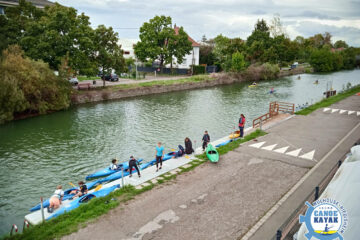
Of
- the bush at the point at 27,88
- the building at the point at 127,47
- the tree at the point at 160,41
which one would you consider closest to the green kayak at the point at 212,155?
the bush at the point at 27,88

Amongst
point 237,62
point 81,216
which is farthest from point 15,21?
point 237,62

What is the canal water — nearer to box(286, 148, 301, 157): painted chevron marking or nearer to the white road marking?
the white road marking

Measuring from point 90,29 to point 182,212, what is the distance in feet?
118

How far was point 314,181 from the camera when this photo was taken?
1432 cm

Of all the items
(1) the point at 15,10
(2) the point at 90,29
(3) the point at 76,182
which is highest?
(1) the point at 15,10

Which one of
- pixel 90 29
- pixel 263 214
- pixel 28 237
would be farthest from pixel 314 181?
pixel 90 29

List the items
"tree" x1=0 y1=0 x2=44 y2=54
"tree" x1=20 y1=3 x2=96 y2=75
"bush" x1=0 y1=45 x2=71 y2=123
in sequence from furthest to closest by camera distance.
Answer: "tree" x1=0 y1=0 x2=44 y2=54, "tree" x1=20 y1=3 x2=96 y2=75, "bush" x1=0 y1=45 x2=71 y2=123

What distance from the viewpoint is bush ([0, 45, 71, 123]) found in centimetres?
2831

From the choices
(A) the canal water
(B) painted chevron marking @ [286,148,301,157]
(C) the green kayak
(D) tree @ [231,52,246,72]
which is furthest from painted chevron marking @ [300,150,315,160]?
(D) tree @ [231,52,246,72]

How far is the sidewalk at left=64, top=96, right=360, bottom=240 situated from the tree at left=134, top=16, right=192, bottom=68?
147ft

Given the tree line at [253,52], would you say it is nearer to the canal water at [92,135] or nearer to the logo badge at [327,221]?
the canal water at [92,135]

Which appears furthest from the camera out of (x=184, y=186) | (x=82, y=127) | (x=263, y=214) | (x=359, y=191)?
(x=82, y=127)

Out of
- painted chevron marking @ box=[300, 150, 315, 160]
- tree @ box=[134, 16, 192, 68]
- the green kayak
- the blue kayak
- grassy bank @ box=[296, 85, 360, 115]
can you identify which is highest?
tree @ box=[134, 16, 192, 68]

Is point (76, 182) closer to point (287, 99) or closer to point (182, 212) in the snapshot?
point (182, 212)
